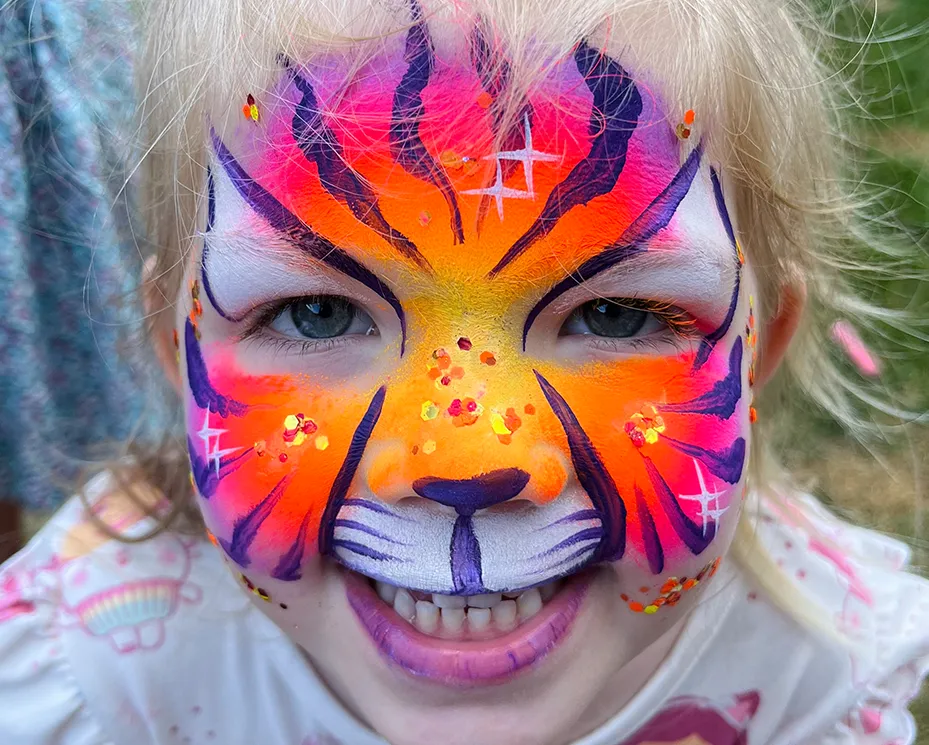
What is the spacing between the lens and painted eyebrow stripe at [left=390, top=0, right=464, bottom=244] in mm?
688

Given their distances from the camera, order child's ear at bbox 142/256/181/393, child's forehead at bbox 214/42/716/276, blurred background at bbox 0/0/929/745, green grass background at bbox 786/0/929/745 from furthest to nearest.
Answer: green grass background at bbox 786/0/929/745, blurred background at bbox 0/0/929/745, child's ear at bbox 142/256/181/393, child's forehead at bbox 214/42/716/276

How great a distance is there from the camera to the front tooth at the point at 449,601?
2.64ft

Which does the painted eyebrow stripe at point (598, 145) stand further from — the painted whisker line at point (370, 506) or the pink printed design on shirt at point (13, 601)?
the pink printed design on shirt at point (13, 601)

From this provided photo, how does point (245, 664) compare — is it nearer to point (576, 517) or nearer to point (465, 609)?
point (465, 609)

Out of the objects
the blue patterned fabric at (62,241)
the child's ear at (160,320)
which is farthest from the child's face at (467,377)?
the blue patterned fabric at (62,241)

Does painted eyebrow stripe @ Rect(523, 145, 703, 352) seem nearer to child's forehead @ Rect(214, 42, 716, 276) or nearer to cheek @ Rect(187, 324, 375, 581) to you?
child's forehead @ Rect(214, 42, 716, 276)

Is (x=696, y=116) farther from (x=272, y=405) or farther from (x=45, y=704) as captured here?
(x=45, y=704)

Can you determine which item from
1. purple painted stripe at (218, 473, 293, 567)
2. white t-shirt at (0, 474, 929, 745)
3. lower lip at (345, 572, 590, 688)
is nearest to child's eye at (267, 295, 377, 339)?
purple painted stripe at (218, 473, 293, 567)

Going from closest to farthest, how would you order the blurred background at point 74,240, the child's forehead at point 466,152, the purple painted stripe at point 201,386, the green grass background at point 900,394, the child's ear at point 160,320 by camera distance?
the child's forehead at point 466,152 → the purple painted stripe at point 201,386 → the child's ear at point 160,320 → the blurred background at point 74,240 → the green grass background at point 900,394

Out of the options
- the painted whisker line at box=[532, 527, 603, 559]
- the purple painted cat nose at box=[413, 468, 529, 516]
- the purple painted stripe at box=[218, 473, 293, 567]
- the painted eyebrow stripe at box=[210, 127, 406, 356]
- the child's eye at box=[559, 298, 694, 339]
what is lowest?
the purple painted stripe at box=[218, 473, 293, 567]

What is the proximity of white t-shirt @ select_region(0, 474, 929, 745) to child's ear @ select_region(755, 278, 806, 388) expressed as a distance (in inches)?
14.0

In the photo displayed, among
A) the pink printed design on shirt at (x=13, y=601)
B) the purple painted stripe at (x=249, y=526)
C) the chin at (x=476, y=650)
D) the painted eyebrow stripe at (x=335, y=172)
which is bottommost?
the pink printed design on shirt at (x=13, y=601)

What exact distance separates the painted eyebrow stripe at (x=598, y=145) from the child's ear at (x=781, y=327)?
398 mm

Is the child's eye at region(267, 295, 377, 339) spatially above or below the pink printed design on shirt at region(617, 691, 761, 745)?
above
